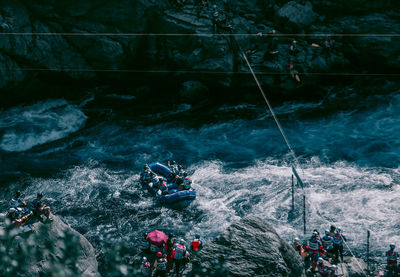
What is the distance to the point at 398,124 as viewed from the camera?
3033 cm

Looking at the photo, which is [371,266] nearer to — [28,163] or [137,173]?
[137,173]

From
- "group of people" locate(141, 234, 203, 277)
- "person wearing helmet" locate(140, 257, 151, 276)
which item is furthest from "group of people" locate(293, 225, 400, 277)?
"person wearing helmet" locate(140, 257, 151, 276)

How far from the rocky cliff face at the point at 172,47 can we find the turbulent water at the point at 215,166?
2.87 metres

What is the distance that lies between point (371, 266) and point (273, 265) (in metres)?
6.57

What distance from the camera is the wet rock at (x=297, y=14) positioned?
3653 cm

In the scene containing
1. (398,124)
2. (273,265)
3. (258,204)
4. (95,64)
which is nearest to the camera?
(273,265)

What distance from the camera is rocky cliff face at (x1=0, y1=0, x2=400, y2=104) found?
1348 inches

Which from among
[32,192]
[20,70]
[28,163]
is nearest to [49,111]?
[20,70]

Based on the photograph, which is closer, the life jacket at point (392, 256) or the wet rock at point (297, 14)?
the life jacket at point (392, 256)

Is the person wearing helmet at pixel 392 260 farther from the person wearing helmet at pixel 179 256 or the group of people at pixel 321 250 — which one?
the person wearing helmet at pixel 179 256

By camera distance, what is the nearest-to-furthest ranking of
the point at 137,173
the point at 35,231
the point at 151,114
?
1. the point at 35,231
2. the point at 137,173
3. the point at 151,114

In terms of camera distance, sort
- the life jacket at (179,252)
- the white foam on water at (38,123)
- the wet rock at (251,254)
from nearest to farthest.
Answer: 1. the wet rock at (251,254)
2. the life jacket at (179,252)
3. the white foam on water at (38,123)

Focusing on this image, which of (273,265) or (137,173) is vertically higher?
(273,265)

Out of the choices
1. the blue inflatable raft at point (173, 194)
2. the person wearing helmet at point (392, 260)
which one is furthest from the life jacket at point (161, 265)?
the person wearing helmet at point (392, 260)
